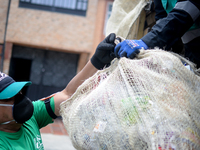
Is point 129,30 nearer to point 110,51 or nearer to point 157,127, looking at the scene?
point 110,51

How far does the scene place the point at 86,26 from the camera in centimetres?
951

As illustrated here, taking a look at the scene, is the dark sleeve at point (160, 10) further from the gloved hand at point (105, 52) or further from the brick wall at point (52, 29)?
the brick wall at point (52, 29)

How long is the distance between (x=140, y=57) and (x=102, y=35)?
883 centimetres

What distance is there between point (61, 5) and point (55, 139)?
5.94m

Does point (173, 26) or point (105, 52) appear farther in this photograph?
point (105, 52)

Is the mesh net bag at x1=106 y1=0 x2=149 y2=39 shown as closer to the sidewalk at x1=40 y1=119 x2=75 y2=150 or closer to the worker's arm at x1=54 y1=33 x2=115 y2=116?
the worker's arm at x1=54 y1=33 x2=115 y2=116

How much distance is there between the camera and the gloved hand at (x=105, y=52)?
4.38 ft

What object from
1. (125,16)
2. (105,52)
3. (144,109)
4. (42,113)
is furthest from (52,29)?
(144,109)

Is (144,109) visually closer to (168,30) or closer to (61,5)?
(168,30)

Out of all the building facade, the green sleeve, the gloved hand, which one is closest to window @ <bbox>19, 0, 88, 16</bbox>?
the building facade

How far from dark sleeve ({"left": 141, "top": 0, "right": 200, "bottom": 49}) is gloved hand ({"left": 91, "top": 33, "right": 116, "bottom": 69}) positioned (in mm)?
237

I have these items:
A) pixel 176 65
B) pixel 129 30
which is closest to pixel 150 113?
pixel 176 65

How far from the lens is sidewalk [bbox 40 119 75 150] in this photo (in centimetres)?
580

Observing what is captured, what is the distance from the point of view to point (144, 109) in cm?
91
